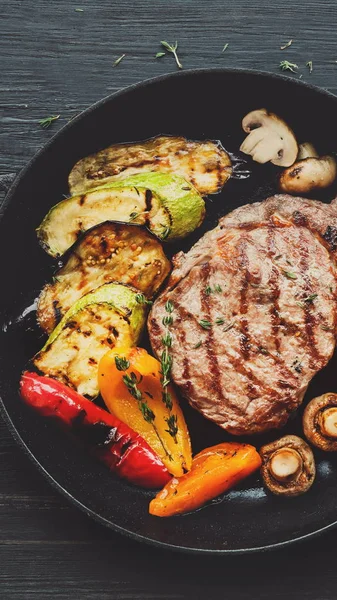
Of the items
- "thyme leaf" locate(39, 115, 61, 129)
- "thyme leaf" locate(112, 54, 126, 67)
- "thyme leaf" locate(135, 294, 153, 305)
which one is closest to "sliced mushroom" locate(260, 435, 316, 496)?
"thyme leaf" locate(135, 294, 153, 305)

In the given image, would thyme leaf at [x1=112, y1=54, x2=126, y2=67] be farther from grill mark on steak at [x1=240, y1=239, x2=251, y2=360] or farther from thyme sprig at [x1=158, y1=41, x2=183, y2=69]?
grill mark on steak at [x1=240, y1=239, x2=251, y2=360]

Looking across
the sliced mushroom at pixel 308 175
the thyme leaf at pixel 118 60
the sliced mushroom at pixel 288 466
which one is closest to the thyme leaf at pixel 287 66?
the sliced mushroom at pixel 308 175

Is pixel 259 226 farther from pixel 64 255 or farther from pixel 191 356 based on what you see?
pixel 64 255

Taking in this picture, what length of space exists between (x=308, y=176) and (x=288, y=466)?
Result: 1.82 m

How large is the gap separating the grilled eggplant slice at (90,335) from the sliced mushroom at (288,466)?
108cm

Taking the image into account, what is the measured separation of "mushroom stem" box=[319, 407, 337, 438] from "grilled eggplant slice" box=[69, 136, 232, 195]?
1569 millimetres

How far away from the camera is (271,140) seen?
4629mm

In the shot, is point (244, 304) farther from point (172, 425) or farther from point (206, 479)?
point (206, 479)

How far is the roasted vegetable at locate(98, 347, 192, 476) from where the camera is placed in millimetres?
4141

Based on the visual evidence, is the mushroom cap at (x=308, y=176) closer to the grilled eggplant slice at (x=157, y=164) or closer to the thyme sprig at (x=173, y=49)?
the grilled eggplant slice at (x=157, y=164)

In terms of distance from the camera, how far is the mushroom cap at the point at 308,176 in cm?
455

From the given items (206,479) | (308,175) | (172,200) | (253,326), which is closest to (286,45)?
(308,175)

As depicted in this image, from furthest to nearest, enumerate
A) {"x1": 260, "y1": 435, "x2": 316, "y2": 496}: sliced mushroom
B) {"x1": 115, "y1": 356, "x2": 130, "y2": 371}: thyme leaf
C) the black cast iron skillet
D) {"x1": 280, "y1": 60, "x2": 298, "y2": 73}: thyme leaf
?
{"x1": 280, "y1": 60, "x2": 298, "y2": 73}: thyme leaf, the black cast iron skillet, {"x1": 260, "y1": 435, "x2": 316, "y2": 496}: sliced mushroom, {"x1": 115, "y1": 356, "x2": 130, "y2": 371}: thyme leaf

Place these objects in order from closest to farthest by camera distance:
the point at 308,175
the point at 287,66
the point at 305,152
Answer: the point at 308,175 → the point at 305,152 → the point at 287,66
